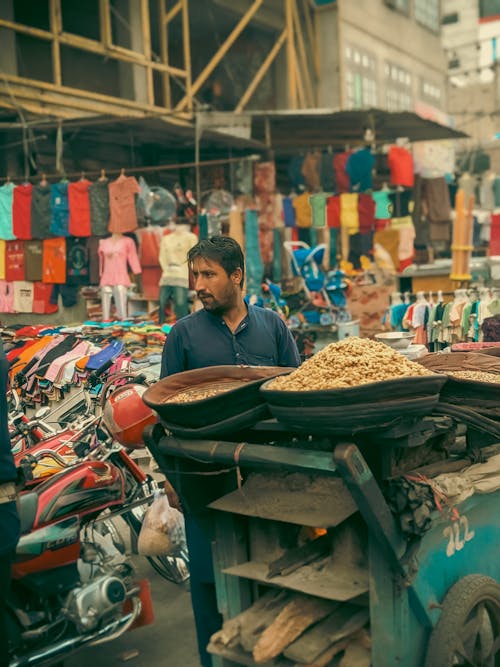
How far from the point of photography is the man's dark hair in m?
3.45

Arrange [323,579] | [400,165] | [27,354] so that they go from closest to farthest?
[323,579] → [27,354] → [400,165]

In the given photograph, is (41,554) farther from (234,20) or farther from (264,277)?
(234,20)

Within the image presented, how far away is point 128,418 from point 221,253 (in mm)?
1276

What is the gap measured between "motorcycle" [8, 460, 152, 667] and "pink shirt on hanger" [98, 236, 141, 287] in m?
7.90

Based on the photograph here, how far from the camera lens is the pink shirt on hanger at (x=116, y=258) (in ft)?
38.3

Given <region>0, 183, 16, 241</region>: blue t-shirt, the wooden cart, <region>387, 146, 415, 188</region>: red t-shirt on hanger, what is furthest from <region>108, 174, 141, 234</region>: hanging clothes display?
the wooden cart

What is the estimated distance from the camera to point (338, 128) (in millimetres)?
15609

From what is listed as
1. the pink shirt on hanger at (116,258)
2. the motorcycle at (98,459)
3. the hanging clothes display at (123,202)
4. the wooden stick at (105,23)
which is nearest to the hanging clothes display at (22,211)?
the pink shirt on hanger at (116,258)

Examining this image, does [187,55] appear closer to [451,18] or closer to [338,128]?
[338,128]

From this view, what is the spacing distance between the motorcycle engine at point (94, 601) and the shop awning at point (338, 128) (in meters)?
11.2

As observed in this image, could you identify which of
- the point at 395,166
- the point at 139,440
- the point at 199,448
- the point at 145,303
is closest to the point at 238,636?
the point at 199,448

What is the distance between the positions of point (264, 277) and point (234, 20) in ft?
28.8

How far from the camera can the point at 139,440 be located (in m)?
4.25

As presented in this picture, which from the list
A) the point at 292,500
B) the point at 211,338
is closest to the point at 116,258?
the point at 211,338
